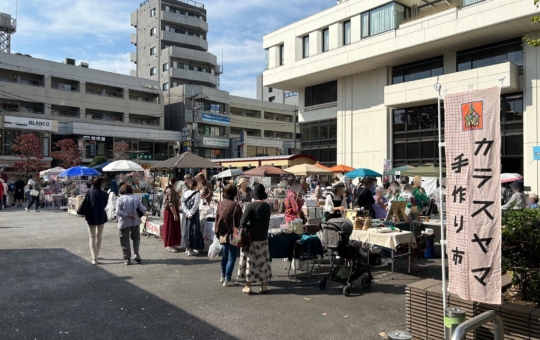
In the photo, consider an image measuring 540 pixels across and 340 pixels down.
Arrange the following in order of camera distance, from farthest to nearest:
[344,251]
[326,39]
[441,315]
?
[326,39] → [344,251] → [441,315]

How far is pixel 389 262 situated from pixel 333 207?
5.71 ft

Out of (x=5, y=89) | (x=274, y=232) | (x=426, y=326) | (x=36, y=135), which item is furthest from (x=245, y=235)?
(x=5, y=89)

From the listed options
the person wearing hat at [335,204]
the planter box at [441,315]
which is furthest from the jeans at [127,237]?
the planter box at [441,315]

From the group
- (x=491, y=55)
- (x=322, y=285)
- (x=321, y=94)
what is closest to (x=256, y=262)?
(x=322, y=285)

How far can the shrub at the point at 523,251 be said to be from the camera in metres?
4.01

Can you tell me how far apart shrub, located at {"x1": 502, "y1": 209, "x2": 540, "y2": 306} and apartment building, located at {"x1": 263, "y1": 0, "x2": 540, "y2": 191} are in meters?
18.9

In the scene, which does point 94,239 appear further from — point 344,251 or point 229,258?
point 344,251

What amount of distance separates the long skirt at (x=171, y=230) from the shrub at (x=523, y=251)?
25.0ft

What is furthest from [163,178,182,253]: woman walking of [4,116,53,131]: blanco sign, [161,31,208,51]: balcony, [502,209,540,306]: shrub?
[161,31,208,51]: balcony

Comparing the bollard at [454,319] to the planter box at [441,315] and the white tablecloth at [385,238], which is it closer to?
the planter box at [441,315]

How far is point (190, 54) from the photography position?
187 feet

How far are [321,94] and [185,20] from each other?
3596 cm

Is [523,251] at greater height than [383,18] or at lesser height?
lesser

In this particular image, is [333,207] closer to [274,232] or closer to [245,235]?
[274,232]
